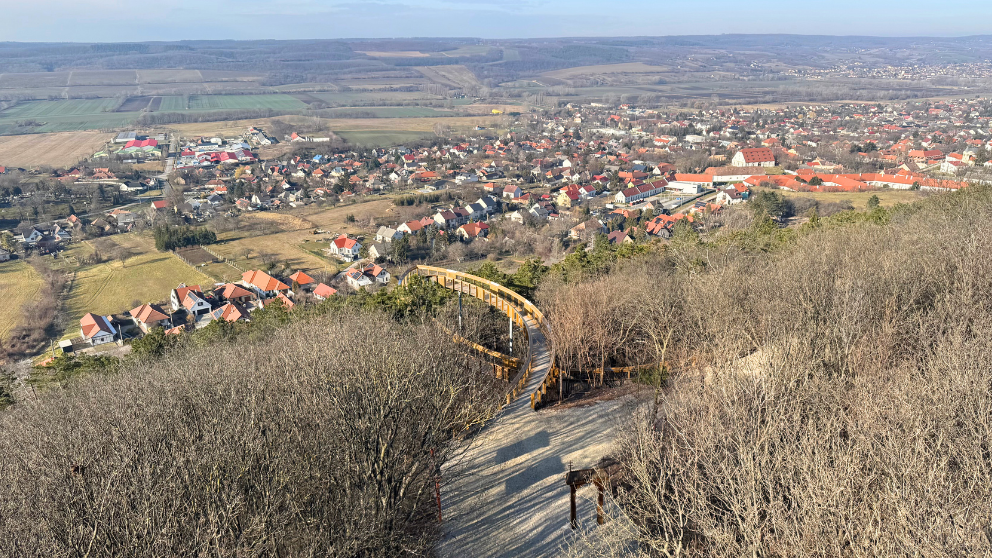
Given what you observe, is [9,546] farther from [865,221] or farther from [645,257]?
[865,221]

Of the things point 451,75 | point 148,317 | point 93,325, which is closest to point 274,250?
point 148,317

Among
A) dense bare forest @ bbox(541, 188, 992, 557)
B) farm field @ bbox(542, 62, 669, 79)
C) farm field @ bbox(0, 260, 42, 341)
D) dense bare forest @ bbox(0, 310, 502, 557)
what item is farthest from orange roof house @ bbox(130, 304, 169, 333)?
farm field @ bbox(542, 62, 669, 79)

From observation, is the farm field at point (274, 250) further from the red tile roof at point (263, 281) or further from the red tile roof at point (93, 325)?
the red tile roof at point (93, 325)

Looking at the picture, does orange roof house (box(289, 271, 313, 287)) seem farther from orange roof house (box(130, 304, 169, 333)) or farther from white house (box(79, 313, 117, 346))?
white house (box(79, 313, 117, 346))

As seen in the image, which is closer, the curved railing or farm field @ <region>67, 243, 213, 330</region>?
the curved railing

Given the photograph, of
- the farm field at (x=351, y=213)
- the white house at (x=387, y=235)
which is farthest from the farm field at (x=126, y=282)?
the white house at (x=387, y=235)
